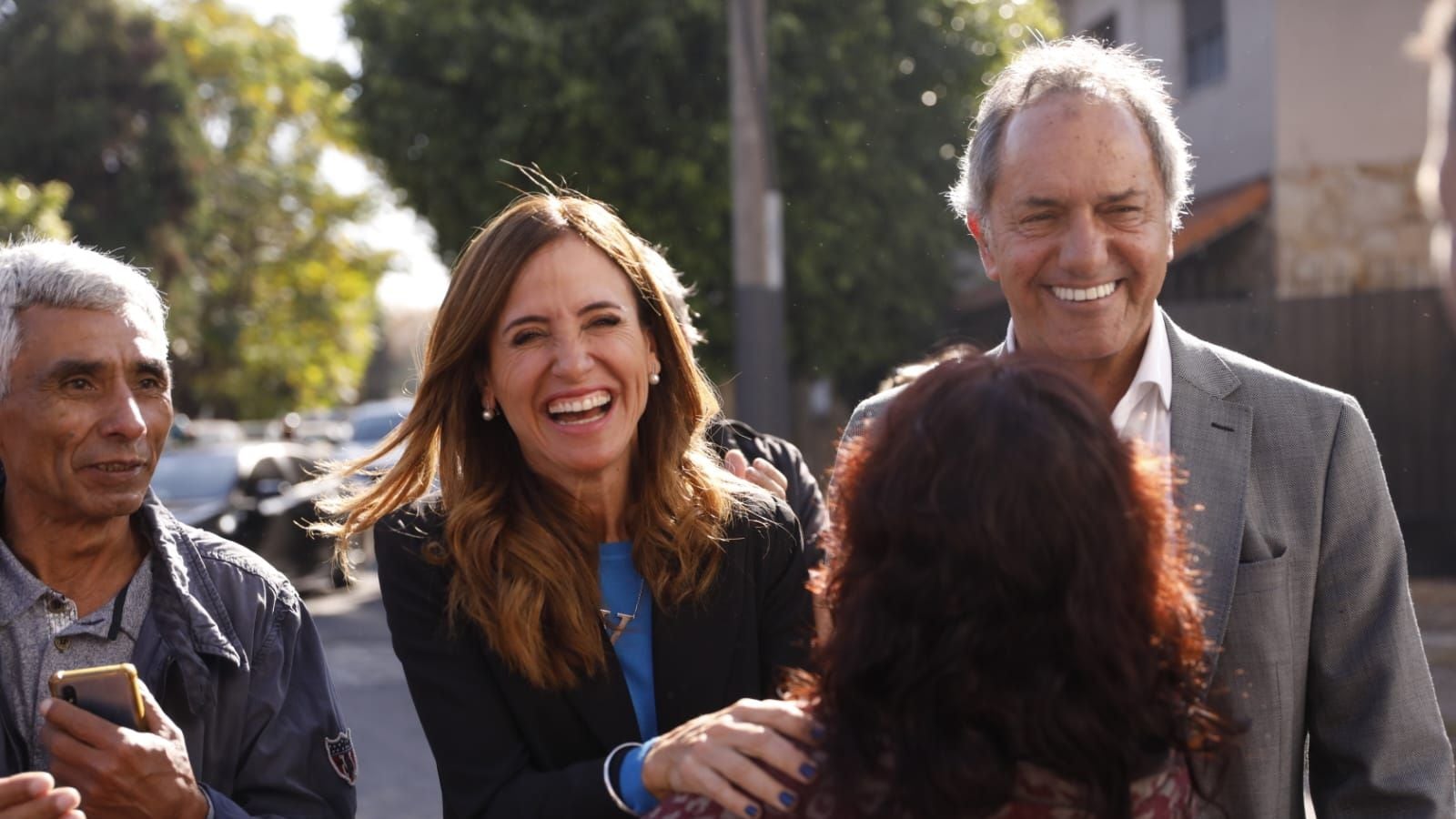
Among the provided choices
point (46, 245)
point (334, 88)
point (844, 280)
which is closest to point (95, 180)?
point (334, 88)

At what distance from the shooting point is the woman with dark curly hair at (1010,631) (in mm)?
1704

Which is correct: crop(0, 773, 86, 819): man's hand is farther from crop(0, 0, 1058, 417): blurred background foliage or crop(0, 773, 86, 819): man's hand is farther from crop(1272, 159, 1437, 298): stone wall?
crop(1272, 159, 1437, 298): stone wall

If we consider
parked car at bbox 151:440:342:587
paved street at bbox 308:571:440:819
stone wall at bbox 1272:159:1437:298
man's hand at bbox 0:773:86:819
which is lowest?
paved street at bbox 308:571:440:819

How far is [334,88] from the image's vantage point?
49.6 feet

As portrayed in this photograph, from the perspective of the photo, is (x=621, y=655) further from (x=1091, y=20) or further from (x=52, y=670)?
(x=1091, y=20)

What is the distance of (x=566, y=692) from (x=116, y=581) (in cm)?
87

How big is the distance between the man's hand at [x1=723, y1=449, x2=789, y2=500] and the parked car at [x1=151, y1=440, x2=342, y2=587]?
10898 millimetres

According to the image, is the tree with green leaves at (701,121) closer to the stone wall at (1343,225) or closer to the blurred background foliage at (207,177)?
the stone wall at (1343,225)

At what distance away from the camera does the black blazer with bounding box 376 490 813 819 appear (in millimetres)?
2406

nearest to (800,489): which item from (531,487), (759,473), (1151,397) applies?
(759,473)

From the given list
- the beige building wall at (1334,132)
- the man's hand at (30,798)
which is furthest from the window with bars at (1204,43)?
the man's hand at (30,798)

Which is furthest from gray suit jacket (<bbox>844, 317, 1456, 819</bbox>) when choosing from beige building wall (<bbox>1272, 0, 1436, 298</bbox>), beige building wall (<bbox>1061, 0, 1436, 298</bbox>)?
beige building wall (<bbox>1272, 0, 1436, 298</bbox>)

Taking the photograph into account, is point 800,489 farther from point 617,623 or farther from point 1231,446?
point 1231,446

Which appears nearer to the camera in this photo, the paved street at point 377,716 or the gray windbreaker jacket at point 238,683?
the gray windbreaker jacket at point 238,683
